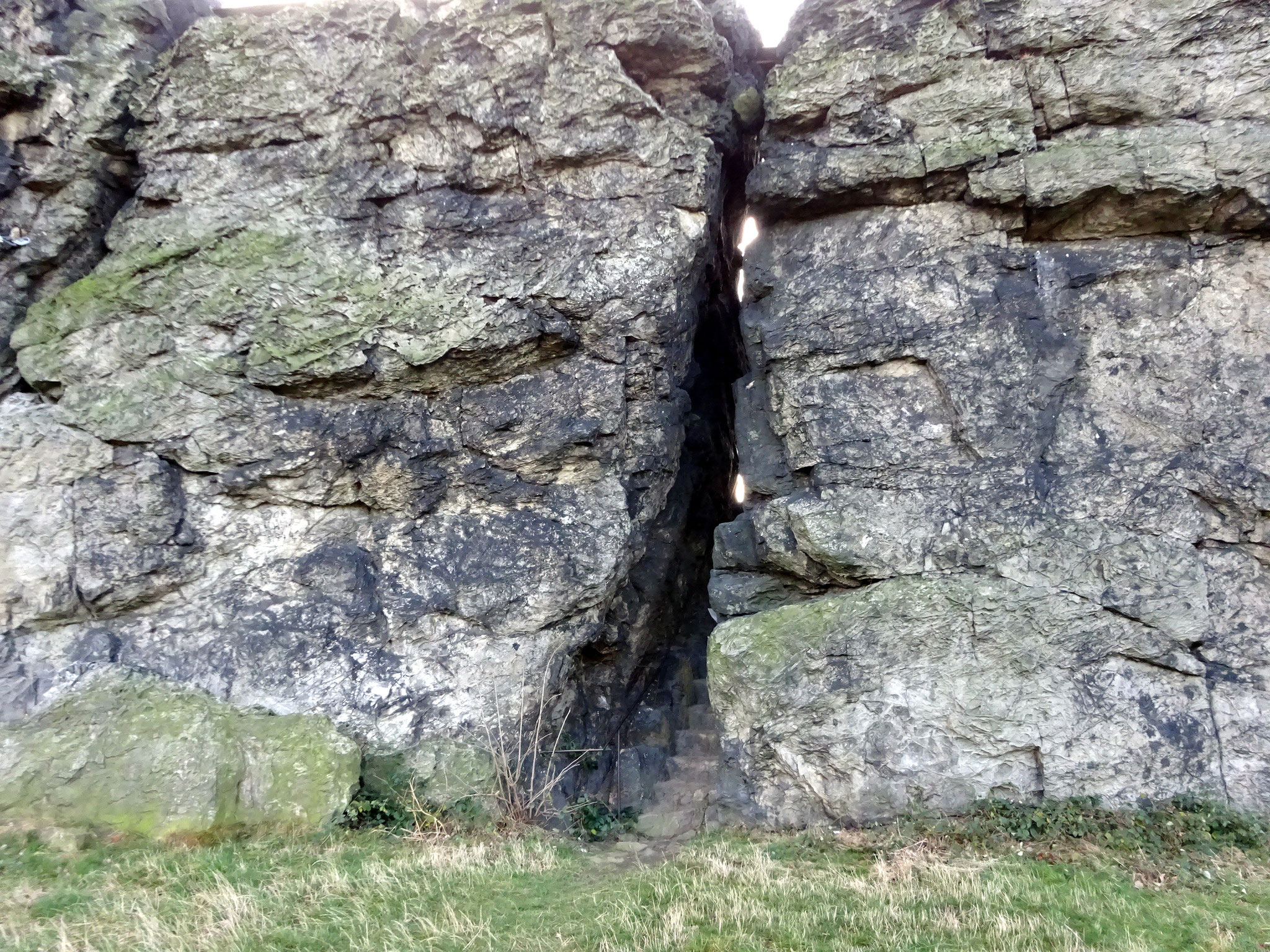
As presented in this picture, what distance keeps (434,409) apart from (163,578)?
3.18m

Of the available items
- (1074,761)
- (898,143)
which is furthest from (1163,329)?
(1074,761)

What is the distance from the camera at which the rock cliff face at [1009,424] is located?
7.28 metres

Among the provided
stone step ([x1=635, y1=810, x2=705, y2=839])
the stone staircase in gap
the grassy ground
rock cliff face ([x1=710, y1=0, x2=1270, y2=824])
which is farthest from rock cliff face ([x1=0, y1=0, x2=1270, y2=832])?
the grassy ground

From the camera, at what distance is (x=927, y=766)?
24.2 ft

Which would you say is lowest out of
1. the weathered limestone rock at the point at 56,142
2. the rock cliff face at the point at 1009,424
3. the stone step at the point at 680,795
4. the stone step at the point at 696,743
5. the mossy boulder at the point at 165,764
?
the stone step at the point at 680,795

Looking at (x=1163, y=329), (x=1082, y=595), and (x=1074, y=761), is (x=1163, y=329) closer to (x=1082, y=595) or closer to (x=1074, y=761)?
(x=1082, y=595)

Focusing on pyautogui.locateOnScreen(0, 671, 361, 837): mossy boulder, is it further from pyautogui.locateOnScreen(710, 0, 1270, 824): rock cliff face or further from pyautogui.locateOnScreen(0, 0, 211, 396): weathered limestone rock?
pyautogui.locateOnScreen(0, 0, 211, 396): weathered limestone rock

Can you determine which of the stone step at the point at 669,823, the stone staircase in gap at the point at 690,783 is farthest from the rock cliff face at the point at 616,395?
the stone step at the point at 669,823

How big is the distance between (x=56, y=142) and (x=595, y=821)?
957cm

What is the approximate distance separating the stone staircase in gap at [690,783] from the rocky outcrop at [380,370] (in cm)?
103

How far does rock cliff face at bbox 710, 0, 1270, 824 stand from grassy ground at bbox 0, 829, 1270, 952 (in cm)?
101

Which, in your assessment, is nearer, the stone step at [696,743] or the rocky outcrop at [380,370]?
the rocky outcrop at [380,370]

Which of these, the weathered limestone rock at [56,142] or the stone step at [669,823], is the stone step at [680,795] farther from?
the weathered limestone rock at [56,142]

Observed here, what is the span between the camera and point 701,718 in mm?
10406
